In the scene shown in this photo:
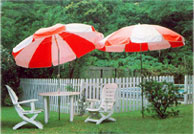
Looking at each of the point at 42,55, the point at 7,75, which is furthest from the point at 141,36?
the point at 7,75

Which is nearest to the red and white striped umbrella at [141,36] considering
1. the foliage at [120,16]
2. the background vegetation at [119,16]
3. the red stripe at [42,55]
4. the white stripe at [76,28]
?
the white stripe at [76,28]

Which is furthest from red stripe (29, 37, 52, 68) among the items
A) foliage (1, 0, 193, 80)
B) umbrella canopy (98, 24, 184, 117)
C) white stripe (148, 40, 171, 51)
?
foliage (1, 0, 193, 80)

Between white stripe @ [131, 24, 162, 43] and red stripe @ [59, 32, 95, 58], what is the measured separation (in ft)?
5.64

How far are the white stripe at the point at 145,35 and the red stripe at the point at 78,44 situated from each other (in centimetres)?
172

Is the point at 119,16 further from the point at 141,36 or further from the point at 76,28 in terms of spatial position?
the point at 141,36

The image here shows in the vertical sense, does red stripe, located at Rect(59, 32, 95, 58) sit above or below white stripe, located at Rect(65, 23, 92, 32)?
below

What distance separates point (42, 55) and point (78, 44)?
1239 millimetres

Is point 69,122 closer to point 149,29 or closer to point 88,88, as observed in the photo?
point 88,88

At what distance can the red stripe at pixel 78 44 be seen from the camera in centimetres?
850

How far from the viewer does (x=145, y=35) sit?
7.23 m

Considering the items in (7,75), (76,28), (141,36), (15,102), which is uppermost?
(76,28)

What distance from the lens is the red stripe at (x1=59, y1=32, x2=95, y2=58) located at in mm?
8500

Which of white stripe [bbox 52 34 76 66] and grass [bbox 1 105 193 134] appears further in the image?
white stripe [bbox 52 34 76 66]

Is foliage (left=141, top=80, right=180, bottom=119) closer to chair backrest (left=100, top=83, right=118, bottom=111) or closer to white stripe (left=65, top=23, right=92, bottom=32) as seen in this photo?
chair backrest (left=100, top=83, right=118, bottom=111)
